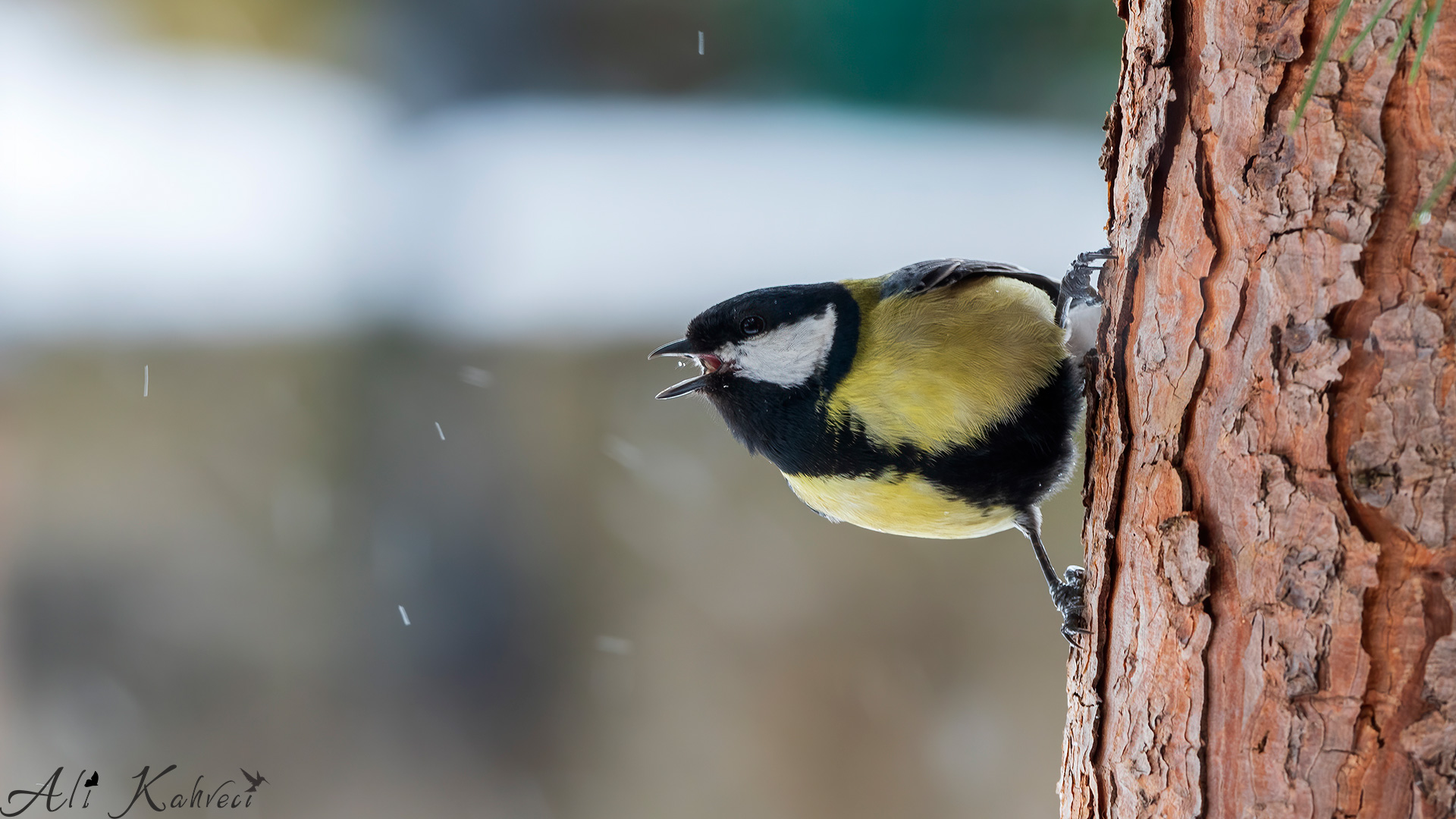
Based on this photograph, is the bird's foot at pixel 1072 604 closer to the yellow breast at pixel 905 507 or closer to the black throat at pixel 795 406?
the yellow breast at pixel 905 507

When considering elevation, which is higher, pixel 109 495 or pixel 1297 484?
pixel 1297 484

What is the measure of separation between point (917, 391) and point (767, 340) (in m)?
0.20

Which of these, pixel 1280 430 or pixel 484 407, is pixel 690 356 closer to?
pixel 1280 430

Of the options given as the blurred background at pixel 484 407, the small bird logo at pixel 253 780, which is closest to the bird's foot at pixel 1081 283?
the blurred background at pixel 484 407

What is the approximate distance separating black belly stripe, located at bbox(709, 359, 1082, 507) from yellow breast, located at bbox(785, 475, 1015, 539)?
0.01 m

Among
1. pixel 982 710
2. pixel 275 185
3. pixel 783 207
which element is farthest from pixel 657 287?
pixel 982 710

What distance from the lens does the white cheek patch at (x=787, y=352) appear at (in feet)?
3.33

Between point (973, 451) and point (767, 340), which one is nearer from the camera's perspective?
Answer: point (973, 451)

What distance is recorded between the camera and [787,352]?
1.04 meters

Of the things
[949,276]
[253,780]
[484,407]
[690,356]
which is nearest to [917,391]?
[949,276]

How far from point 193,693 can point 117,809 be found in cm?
45

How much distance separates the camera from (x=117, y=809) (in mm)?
2678

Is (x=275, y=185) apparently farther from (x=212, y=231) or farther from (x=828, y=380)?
(x=828, y=380)

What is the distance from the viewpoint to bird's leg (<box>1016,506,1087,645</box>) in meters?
0.82
